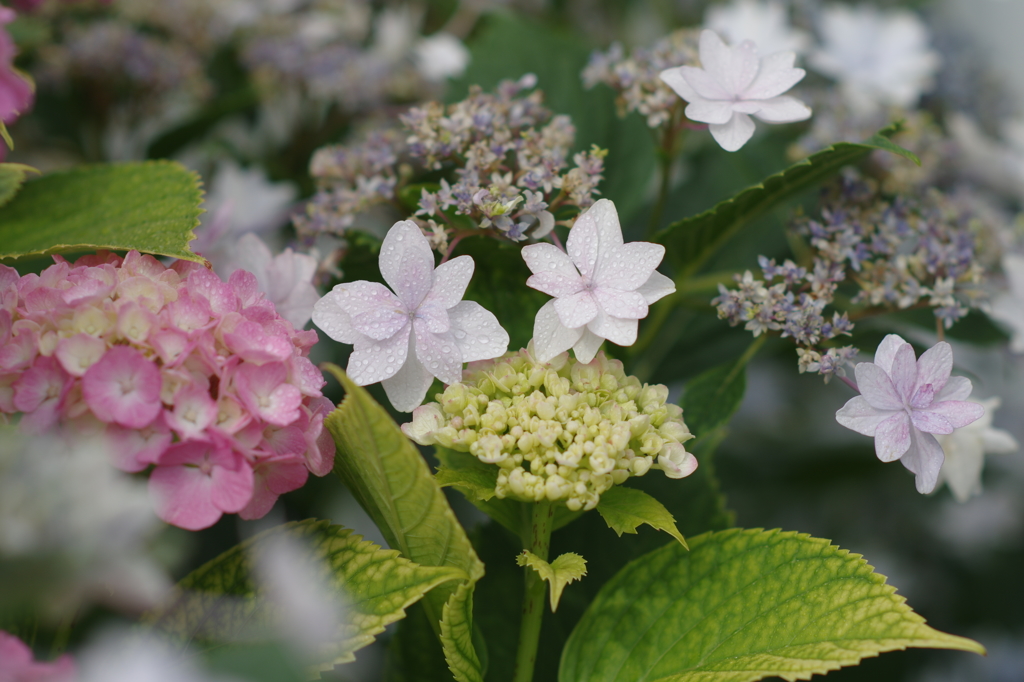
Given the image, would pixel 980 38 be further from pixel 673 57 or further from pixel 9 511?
pixel 9 511

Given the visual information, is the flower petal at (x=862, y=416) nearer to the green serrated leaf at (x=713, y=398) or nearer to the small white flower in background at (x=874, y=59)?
the green serrated leaf at (x=713, y=398)

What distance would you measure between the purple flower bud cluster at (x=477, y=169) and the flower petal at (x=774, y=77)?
113 millimetres

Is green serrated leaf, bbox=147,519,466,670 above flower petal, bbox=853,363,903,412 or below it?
below

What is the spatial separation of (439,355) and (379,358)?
1.3 inches

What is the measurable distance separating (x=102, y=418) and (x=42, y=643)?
6.5 inches

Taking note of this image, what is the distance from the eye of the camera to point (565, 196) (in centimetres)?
48

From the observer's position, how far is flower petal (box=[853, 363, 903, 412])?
0.44 m

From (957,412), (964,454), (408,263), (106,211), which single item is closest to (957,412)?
(957,412)

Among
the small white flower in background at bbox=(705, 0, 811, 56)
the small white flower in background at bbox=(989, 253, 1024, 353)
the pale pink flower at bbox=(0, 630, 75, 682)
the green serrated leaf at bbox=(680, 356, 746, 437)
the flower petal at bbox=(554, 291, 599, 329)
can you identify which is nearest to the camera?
the pale pink flower at bbox=(0, 630, 75, 682)

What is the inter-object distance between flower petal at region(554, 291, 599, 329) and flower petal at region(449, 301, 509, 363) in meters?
0.03

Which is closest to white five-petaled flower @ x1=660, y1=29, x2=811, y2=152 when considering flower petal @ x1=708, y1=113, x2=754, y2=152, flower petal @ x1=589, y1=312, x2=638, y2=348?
flower petal @ x1=708, y1=113, x2=754, y2=152

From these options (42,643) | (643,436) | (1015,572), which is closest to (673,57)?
(643,436)

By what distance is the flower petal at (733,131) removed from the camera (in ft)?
1.57

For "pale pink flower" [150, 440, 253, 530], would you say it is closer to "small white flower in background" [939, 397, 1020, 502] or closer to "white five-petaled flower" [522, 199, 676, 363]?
"white five-petaled flower" [522, 199, 676, 363]
